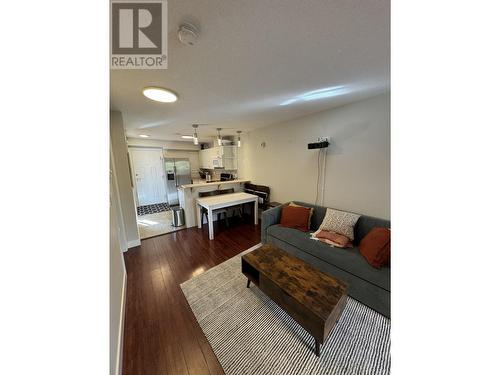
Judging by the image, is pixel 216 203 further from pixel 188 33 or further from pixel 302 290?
pixel 188 33

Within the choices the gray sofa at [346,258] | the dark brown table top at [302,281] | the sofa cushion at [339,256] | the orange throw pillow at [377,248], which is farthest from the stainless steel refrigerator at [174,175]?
the orange throw pillow at [377,248]

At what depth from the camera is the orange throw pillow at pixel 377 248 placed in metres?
1.60

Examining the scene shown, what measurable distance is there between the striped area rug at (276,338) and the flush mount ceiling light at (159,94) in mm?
2240

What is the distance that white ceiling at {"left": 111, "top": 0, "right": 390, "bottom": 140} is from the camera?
2.89 ft

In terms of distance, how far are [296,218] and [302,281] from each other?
4.13 feet

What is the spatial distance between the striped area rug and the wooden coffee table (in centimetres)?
15

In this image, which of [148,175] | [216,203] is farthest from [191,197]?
[148,175]

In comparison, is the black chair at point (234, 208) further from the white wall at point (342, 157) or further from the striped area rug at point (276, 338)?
the striped area rug at point (276, 338)

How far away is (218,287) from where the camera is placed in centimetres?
184

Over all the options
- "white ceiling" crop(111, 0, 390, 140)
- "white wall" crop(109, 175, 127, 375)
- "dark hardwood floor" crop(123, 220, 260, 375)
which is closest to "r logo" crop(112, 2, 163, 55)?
"white ceiling" crop(111, 0, 390, 140)

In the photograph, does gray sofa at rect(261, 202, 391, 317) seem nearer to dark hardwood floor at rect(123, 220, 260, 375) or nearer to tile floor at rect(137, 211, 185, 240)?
dark hardwood floor at rect(123, 220, 260, 375)
